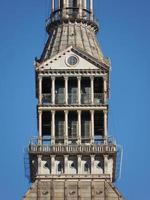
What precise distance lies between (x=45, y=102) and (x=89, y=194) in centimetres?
1207

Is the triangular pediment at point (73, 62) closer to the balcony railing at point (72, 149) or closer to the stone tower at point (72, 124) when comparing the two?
the stone tower at point (72, 124)

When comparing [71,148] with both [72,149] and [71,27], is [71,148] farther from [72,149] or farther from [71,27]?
[71,27]

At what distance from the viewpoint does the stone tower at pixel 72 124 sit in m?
150

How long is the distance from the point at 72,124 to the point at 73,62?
6.82m

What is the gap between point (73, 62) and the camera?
155 metres

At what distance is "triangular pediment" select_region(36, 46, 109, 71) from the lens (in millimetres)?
154500

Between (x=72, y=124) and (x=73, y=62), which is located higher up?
(x=73, y=62)

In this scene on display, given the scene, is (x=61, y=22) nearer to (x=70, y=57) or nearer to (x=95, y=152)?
(x=70, y=57)

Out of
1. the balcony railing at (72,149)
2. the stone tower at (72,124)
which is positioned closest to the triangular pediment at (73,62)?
the stone tower at (72,124)

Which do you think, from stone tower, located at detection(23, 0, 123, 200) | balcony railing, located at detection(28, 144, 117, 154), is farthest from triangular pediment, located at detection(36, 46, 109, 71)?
balcony railing, located at detection(28, 144, 117, 154)

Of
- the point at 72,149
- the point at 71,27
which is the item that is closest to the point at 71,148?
the point at 72,149

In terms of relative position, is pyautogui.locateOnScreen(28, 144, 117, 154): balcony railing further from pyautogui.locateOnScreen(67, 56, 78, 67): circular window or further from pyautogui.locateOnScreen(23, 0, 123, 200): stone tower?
pyautogui.locateOnScreen(67, 56, 78, 67): circular window

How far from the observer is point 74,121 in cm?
15412

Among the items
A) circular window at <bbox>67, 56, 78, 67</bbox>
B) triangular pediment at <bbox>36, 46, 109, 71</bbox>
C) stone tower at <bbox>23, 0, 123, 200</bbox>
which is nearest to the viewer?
stone tower at <bbox>23, 0, 123, 200</bbox>
